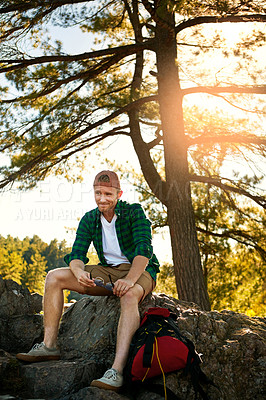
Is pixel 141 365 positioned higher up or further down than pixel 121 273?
further down

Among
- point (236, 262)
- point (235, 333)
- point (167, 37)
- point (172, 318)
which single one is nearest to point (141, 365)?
point (172, 318)

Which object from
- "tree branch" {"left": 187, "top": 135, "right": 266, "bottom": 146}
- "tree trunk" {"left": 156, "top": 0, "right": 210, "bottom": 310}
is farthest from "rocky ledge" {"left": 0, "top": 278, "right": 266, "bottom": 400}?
"tree branch" {"left": 187, "top": 135, "right": 266, "bottom": 146}

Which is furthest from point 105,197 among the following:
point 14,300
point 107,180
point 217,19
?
point 217,19

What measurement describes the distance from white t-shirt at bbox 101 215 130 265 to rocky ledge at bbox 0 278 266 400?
1.52ft

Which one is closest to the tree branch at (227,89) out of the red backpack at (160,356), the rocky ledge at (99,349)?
the rocky ledge at (99,349)

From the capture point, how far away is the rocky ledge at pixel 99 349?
10.1ft

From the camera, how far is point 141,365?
2.81m

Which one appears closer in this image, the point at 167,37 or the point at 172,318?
the point at 172,318

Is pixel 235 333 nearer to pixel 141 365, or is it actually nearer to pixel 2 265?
pixel 141 365

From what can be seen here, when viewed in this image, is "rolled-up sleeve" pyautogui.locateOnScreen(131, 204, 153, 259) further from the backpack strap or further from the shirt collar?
the backpack strap

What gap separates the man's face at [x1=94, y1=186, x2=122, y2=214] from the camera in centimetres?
359

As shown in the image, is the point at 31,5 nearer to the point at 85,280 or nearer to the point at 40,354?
the point at 85,280

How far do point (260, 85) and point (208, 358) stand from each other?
4.91 m

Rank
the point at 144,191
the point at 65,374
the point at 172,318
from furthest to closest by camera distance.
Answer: the point at 144,191
the point at 172,318
the point at 65,374
